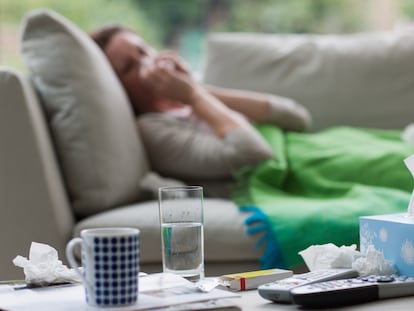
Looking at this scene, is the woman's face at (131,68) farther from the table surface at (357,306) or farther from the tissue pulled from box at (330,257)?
the table surface at (357,306)

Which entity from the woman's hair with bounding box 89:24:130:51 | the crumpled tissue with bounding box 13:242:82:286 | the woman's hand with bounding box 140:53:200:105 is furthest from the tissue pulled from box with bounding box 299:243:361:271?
the woman's hair with bounding box 89:24:130:51

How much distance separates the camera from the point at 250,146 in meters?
2.22

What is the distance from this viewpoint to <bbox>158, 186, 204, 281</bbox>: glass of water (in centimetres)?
112

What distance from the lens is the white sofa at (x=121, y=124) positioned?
1909 millimetres

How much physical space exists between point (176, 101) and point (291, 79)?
0.47 metres

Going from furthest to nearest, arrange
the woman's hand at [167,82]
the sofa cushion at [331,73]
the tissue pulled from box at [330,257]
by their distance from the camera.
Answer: the sofa cushion at [331,73] → the woman's hand at [167,82] → the tissue pulled from box at [330,257]

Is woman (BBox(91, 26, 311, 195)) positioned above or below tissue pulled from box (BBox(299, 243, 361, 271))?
above

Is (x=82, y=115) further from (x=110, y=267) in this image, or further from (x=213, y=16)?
(x=213, y=16)

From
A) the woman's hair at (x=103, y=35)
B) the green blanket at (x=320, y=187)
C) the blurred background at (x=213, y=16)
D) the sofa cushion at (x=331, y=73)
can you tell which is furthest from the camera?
the blurred background at (x=213, y=16)

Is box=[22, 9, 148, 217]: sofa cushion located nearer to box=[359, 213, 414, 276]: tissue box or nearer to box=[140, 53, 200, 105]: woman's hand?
box=[140, 53, 200, 105]: woman's hand

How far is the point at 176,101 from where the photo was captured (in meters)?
2.38

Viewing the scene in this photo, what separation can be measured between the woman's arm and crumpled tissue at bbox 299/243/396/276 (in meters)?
1.29

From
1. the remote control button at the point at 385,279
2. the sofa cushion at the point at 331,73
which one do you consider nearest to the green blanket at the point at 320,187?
the sofa cushion at the point at 331,73

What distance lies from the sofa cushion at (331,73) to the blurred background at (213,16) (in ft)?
5.97
